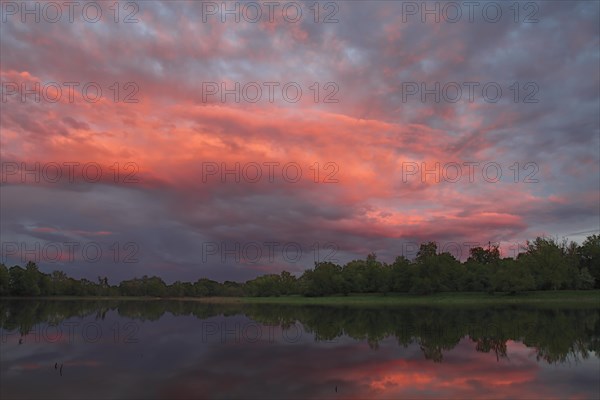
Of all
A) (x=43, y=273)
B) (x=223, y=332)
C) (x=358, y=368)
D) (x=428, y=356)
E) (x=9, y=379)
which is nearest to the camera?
(x=9, y=379)

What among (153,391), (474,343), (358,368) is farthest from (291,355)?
(474,343)

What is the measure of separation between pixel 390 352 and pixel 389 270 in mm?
124642

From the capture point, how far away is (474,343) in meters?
35.4

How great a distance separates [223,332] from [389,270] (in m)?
114

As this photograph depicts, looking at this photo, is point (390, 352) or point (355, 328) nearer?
point (390, 352)

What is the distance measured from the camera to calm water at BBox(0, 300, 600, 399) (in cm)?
2017

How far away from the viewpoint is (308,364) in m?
27.2

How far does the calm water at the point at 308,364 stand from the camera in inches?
794

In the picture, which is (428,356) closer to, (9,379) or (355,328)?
(355,328)

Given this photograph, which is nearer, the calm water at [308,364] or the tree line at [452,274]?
the calm water at [308,364]

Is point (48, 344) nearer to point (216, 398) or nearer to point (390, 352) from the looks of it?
point (216, 398)

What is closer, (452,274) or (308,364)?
(308,364)

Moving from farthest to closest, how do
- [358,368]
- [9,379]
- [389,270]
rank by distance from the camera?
1. [389,270]
2. [358,368]
3. [9,379]

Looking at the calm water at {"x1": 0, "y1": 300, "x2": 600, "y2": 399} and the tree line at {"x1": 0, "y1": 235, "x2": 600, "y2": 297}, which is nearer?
the calm water at {"x1": 0, "y1": 300, "x2": 600, "y2": 399}
